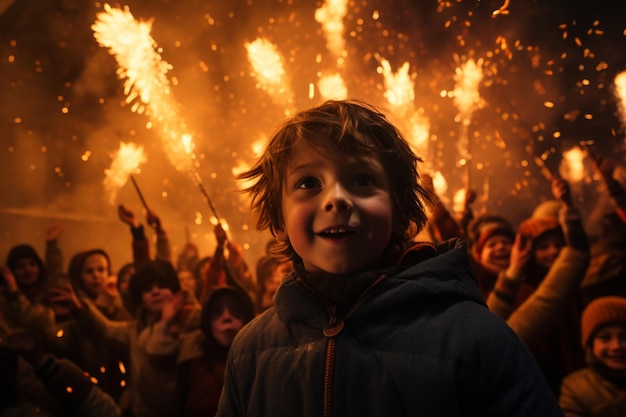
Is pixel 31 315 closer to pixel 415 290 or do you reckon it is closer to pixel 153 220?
pixel 153 220

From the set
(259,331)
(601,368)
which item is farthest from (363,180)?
(601,368)

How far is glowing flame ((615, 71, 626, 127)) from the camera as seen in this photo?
162 centimetres

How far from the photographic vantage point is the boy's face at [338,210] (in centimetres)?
80

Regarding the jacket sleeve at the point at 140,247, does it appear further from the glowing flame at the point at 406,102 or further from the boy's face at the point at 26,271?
the glowing flame at the point at 406,102

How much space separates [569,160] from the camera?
1.67 meters

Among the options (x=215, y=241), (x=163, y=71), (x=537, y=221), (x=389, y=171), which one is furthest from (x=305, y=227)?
(x=163, y=71)

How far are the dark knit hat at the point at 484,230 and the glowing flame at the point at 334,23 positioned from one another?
85 cm

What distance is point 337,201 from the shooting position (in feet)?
2.60

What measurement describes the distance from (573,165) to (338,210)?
1.19m

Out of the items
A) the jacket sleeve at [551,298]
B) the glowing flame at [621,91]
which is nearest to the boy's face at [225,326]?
the jacket sleeve at [551,298]

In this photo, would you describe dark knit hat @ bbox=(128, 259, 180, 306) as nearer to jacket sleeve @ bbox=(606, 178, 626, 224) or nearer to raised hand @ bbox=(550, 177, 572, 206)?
raised hand @ bbox=(550, 177, 572, 206)

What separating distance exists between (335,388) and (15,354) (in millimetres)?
1777

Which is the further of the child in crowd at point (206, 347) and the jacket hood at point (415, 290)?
the child in crowd at point (206, 347)

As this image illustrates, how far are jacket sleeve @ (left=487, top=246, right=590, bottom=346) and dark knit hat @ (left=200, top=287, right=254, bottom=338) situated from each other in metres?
0.91
